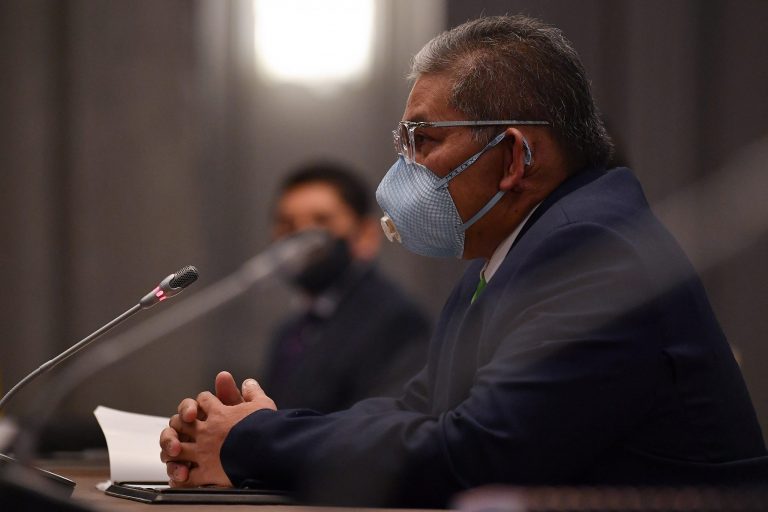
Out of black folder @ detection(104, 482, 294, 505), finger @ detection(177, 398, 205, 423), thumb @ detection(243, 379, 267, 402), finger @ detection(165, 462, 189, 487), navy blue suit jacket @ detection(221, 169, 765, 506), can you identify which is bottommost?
finger @ detection(165, 462, 189, 487)

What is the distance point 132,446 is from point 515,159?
72cm

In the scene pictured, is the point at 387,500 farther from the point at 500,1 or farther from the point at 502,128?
the point at 500,1

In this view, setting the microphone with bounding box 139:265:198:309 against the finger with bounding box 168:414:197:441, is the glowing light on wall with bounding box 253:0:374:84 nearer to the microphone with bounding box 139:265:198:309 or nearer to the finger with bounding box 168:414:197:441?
the microphone with bounding box 139:265:198:309

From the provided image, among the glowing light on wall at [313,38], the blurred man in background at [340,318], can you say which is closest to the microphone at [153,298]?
the blurred man in background at [340,318]

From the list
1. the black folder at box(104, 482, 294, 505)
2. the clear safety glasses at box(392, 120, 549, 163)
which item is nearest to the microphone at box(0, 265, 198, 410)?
the black folder at box(104, 482, 294, 505)

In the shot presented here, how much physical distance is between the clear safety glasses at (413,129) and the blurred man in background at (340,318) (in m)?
1.48

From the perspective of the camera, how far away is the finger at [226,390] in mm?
1633

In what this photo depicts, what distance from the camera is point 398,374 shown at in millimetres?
3256

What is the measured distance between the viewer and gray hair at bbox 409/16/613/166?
5.32ft

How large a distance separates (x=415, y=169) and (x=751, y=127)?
9.63 ft

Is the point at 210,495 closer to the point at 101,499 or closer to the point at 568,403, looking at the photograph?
the point at 101,499

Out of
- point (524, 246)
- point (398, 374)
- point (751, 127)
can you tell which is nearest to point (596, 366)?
point (524, 246)

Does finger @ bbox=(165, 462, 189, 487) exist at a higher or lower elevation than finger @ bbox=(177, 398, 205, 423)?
lower

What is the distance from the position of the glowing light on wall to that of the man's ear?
3119 millimetres
